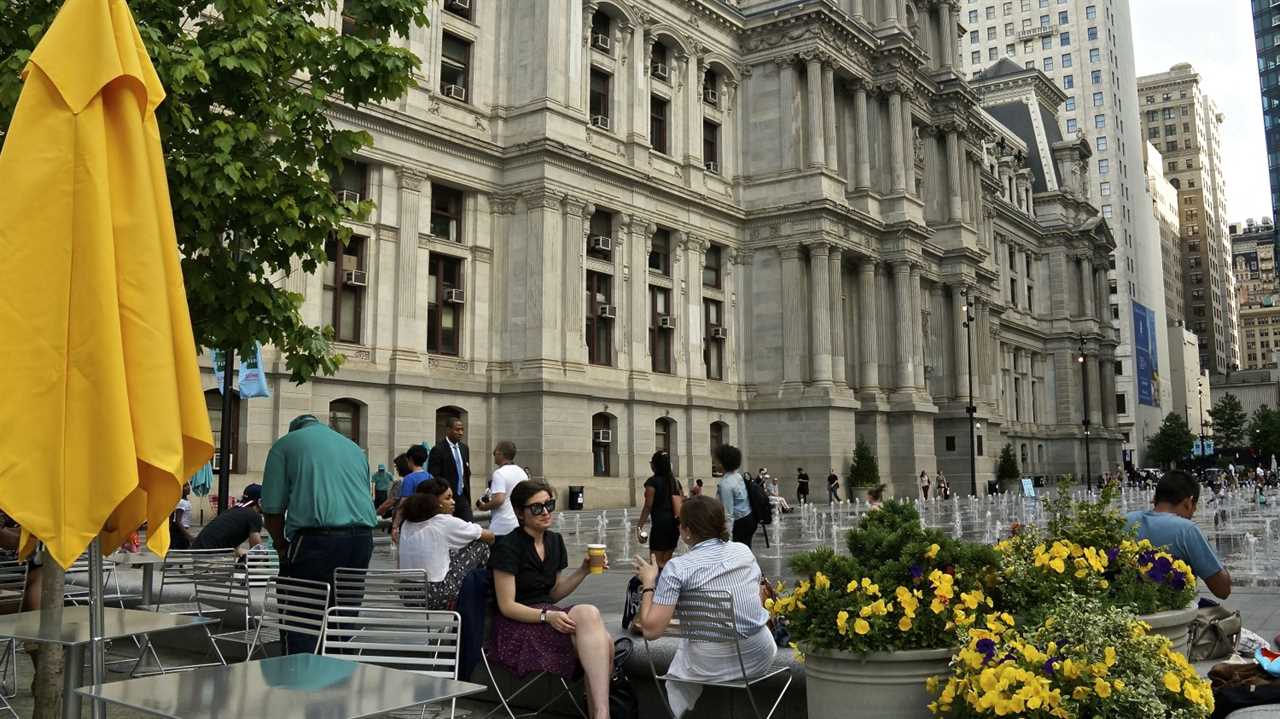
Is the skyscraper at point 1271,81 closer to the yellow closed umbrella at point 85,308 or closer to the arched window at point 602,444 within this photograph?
the arched window at point 602,444

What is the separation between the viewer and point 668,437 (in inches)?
1593

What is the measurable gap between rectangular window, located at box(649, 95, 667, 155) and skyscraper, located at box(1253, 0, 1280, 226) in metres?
112

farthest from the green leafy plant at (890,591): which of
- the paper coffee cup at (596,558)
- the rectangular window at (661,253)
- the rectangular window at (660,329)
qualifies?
the rectangular window at (661,253)

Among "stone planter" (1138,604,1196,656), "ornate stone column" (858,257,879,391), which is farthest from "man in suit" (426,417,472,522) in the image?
"ornate stone column" (858,257,879,391)

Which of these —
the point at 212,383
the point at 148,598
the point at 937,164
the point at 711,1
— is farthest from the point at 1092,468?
the point at 148,598

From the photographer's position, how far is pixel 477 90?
118ft

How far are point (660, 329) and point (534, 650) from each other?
1359 inches

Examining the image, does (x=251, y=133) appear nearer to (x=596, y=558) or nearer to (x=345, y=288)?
(x=596, y=558)

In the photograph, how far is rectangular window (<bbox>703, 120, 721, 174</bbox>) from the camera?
45250mm

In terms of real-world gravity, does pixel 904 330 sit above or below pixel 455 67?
below

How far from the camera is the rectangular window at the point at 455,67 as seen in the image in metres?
35.0

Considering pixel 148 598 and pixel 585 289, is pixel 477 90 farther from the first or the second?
pixel 148 598

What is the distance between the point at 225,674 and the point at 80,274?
6.81 ft

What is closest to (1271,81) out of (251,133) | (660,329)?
(660,329)
